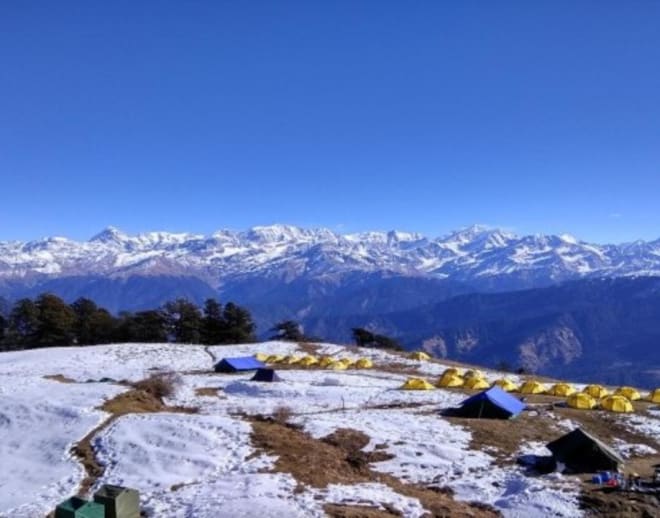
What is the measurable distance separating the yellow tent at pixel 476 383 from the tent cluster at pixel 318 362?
15.9 metres

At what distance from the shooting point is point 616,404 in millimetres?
47969

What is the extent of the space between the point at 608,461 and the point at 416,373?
40.1 metres

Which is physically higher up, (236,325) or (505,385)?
(236,325)

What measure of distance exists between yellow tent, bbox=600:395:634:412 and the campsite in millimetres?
819

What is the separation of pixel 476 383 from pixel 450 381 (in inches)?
98.2

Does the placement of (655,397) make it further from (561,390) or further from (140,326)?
(140,326)

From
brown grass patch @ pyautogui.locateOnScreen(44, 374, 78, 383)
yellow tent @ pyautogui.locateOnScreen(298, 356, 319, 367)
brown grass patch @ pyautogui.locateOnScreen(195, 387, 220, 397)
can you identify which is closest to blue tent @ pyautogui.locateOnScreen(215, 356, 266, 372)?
yellow tent @ pyautogui.locateOnScreen(298, 356, 319, 367)

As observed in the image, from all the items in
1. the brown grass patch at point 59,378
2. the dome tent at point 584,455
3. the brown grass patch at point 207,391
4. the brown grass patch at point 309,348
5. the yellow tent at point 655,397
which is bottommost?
the yellow tent at point 655,397

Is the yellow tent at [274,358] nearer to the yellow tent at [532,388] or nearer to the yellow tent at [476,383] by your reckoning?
the yellow tent at [476,383]

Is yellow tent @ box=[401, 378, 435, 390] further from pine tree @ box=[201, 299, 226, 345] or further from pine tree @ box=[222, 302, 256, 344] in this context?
pine tree @ box=[201, 299, 226, 345]

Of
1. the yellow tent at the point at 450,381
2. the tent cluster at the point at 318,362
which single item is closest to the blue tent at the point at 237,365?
the tent cluster at the point at 318,362

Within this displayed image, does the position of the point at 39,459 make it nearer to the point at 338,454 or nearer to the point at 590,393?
the point at 338,454

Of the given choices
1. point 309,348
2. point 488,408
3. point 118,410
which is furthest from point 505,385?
point 118,410

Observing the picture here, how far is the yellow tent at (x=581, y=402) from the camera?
48750 millimetres
